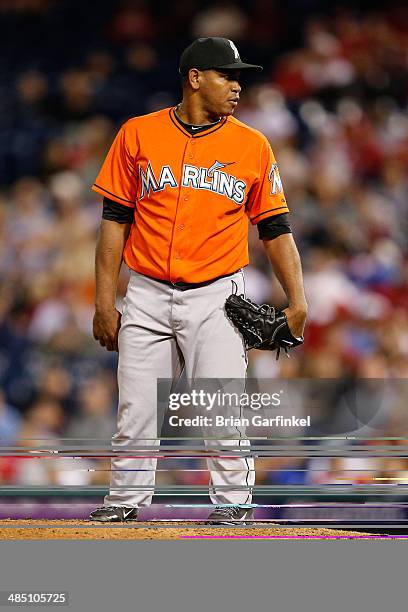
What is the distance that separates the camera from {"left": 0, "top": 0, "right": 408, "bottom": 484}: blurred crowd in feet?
12.3

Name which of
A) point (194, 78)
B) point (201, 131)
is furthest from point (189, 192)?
point (194, 78)

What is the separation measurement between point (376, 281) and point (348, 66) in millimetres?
1029

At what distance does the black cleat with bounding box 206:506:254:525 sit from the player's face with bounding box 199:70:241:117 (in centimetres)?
80

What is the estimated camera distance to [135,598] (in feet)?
5.04

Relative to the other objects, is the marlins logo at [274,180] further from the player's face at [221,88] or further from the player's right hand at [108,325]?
the player's right hand at [108,325]

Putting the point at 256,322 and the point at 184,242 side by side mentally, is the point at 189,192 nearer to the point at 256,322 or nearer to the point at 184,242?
the point at 184,242

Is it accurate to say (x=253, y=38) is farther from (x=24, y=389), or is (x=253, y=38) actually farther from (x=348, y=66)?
(x=24, y=389)

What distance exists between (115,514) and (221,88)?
876mm

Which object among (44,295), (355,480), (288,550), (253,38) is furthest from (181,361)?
(253,38)

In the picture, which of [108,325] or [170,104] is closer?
[108,325]

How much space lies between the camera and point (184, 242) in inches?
78.9

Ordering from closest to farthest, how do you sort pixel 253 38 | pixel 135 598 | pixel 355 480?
pixel 135 598 < pixel 355 480 < pixel 253 38

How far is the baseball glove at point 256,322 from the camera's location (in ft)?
6.55

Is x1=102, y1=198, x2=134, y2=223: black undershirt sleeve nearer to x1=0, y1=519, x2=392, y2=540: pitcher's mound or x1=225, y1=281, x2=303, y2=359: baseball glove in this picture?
x1=225, y1=281, x2=303, y2=359: baseball glove
